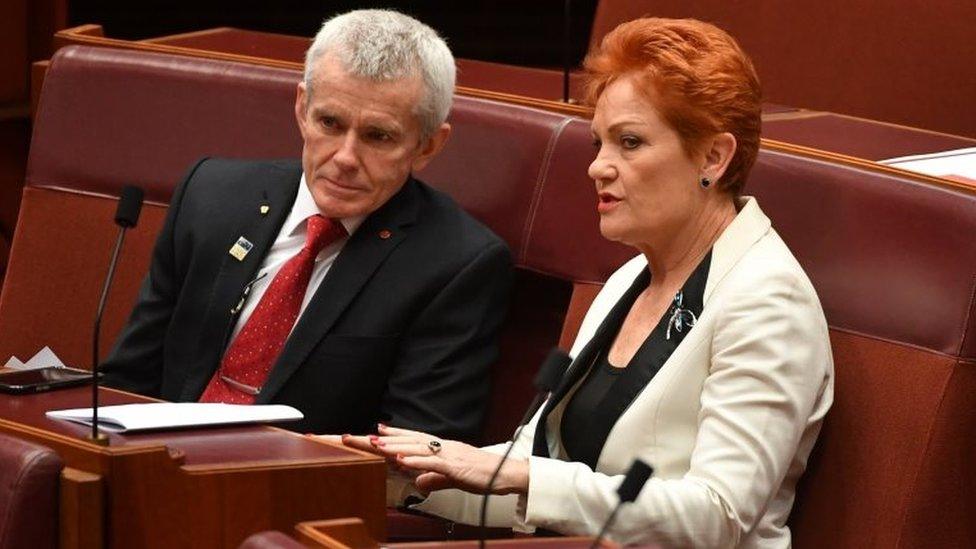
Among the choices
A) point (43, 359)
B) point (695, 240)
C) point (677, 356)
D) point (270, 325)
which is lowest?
point (43, 359)

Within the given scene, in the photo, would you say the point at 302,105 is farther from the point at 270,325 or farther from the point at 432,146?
the point at 270,325

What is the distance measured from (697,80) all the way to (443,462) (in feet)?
1.90

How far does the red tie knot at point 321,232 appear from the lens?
2.63m

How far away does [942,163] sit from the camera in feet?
8.18

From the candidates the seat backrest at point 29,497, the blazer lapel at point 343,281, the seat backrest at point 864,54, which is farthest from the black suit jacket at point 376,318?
the seat backrest at point 864,54

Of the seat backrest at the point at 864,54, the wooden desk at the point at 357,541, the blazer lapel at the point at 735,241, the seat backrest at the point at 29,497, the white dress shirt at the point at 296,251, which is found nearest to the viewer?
the wooden desk at the point at 357,541

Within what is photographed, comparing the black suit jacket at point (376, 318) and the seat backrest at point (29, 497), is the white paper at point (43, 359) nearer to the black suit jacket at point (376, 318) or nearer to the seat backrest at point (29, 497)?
the black suit jacket at point (376, 318)

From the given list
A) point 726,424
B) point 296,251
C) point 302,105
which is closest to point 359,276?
point 296,251

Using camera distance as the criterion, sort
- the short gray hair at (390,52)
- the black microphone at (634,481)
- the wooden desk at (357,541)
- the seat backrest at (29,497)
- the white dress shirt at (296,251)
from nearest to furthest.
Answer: the black microphone at (634,481) → the wooden desk at (357,541) → the seat backrest at (29,497) → the short gray hair at (390,52) → the white dress shirt at (296,251)

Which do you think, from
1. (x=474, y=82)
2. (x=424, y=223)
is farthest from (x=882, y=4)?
(x=424, y=223)

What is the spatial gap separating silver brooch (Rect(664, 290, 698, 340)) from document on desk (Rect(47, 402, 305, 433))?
488 mm

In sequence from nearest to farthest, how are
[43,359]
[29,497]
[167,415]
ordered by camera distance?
1. [29,497]
2. [167,415]
3. [43,359]

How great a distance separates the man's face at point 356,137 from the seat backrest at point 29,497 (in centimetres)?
82

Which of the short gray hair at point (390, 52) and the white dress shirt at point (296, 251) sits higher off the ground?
the short gray hair at point (390, 52)
